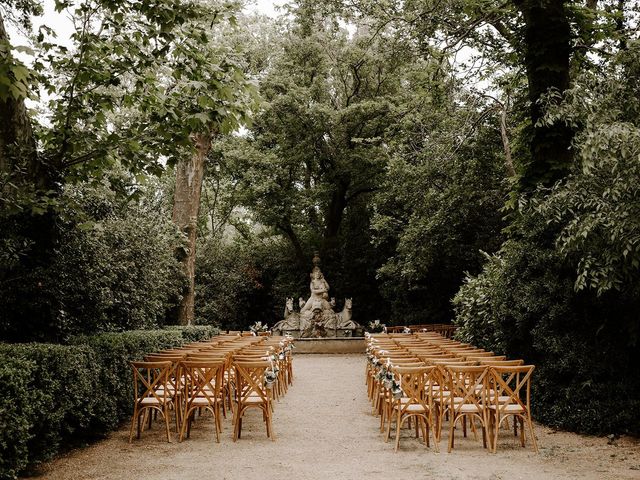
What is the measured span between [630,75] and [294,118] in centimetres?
1902

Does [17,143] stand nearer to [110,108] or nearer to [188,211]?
[110,108]

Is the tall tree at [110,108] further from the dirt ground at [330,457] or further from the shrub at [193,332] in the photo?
the shrub at [193,332]

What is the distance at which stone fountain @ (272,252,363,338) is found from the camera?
23469mm

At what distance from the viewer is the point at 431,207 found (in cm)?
1881

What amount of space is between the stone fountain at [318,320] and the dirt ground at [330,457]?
588 inches

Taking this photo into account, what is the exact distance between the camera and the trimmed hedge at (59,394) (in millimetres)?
4953

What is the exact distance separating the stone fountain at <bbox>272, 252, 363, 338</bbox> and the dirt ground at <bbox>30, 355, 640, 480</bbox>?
14947mm

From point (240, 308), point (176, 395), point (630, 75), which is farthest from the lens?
point (240, 308)

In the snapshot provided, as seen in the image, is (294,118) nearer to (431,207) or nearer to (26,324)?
(431,207)

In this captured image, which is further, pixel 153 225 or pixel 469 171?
pixel 469 171

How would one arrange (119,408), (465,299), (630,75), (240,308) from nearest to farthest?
(630,75) → (119,408) → (465,299) → (240,308)

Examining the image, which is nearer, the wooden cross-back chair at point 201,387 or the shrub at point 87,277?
the wooden cross-back chair at point 201,387

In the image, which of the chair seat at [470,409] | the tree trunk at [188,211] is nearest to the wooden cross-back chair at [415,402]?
the chair seat at [470,409]

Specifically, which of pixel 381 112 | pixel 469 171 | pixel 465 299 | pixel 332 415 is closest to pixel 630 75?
pixel 332 415
